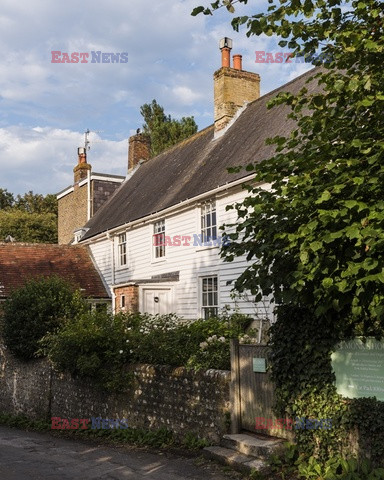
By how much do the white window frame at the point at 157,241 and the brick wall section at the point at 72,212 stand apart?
10.8 m

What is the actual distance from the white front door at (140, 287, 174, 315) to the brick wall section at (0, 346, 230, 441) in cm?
507

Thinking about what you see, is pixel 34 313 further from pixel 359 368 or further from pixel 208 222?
pixel 359 368

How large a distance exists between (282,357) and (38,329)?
9888 millimetres

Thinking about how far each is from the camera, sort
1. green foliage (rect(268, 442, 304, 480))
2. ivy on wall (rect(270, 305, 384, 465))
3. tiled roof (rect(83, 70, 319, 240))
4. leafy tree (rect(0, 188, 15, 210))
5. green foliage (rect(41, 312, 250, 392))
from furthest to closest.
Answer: leafy tree (rect(0, 188, 15, 210))
tiled roof (rect(83, 70, 319, 240))
green foliage (rect(41, 312, 250, 392))
green foliage (rect(268, 442, 304, 480))
ivy on wall (rect(270, 305, 384, 465))

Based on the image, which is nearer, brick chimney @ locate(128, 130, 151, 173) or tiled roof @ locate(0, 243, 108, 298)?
tiled roof @ locate(0, 243, 108, 298)

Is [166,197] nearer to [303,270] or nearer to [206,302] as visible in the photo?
[206,302]

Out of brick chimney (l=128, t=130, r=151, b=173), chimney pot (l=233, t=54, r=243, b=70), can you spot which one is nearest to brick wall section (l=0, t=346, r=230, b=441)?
chimney pot (l=233, t=54, r=243, b=70)

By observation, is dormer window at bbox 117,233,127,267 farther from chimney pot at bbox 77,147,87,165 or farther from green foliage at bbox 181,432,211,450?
green foliage at bbox 181,432,211,450

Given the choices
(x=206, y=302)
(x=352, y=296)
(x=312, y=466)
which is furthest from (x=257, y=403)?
(x=206, y=302)

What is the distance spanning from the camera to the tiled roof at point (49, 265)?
79.5 feet

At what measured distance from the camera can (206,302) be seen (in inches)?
736

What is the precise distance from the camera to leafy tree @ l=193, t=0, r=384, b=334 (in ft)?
19.7

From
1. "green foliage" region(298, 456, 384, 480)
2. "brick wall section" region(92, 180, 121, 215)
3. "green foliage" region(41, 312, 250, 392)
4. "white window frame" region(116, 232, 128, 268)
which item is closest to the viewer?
"green foliage" region(298, 456, 384, 480)

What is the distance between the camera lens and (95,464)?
30.9ft
